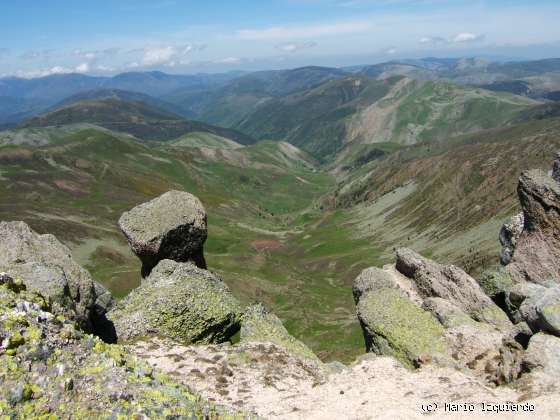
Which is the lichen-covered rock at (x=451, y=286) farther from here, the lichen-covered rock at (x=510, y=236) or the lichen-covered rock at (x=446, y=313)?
the lichen-covered rock at (x=510, y=236)

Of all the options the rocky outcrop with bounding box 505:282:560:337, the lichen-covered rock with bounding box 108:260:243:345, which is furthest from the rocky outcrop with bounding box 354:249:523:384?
the lichen-covered rock with bounding box 108:260:243:345

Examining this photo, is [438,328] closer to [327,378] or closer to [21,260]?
[327,378]

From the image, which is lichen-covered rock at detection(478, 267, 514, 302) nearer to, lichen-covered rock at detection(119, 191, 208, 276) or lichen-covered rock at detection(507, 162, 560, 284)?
lichen-covered rock at detection(507, 162, 560, 284)

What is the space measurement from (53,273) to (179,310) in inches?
446

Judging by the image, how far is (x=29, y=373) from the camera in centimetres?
1399

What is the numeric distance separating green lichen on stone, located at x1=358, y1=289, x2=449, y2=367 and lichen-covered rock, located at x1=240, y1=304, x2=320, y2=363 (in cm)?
594

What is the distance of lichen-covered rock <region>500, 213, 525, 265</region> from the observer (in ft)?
182

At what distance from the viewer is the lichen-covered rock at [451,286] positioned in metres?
41.5

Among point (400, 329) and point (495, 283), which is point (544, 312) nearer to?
point (400, 329)

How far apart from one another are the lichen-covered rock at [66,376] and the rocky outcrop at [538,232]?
41903mm

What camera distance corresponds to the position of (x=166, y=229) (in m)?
45.5

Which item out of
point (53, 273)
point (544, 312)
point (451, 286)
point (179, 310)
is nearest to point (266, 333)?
point (179, 310)

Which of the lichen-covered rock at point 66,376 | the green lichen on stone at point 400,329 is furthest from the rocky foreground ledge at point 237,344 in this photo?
the green lichen on stone at point 400,329

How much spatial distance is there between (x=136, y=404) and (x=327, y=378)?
18.3 m
